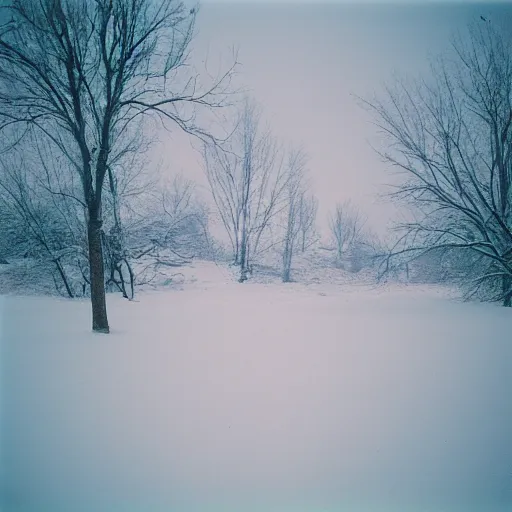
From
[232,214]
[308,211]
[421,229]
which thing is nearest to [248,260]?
[232,214]

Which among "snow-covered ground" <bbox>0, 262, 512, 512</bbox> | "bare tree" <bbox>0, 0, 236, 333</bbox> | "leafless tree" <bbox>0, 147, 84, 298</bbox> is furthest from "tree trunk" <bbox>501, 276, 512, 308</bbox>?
"leafless tree" <bbox>0, 147, 84, 298</bbox>

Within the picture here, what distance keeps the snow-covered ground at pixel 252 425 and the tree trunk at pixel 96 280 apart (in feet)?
1.04

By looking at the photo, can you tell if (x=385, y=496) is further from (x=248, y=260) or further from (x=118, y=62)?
(x=248, y=260)

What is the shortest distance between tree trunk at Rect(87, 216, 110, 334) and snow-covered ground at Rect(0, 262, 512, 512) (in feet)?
1.04

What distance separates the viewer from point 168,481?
152cm

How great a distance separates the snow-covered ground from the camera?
1539 millimetres

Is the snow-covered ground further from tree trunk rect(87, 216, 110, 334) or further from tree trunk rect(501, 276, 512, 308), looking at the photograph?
tree trunk rect(501, 276, 512, 308)

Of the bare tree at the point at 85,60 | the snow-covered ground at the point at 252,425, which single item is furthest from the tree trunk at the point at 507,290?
the bare tree at the point at 85,60

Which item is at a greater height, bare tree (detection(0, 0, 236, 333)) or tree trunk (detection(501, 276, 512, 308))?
bare tree (detection(0, 0, 236, 333))

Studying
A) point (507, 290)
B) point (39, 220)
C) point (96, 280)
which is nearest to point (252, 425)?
point (96, 280)

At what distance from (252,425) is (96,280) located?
3.39 m

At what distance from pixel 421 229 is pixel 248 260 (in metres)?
8.12

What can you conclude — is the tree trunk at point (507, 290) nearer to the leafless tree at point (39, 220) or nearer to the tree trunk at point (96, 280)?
the tree trunk at point (96, 280)

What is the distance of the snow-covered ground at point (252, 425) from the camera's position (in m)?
1.54
